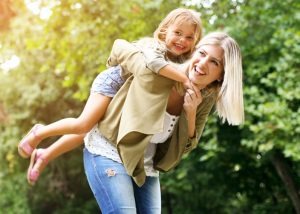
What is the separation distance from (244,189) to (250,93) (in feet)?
14.5

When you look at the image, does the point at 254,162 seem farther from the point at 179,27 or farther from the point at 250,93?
the point at 179,27

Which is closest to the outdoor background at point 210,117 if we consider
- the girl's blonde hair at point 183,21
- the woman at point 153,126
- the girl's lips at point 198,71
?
the girl's blonde hair at point 183,21

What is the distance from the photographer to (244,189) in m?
10.4

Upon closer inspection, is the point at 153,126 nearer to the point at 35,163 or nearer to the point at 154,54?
the point at 154,54

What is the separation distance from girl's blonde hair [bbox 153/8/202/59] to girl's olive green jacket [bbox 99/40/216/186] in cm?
18

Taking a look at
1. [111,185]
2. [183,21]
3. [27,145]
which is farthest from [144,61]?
[27,145]

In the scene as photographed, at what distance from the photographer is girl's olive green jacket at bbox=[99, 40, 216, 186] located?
190 cm

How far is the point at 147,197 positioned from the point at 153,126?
0.40 meters

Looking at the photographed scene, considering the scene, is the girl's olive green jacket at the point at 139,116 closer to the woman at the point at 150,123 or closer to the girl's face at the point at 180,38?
the woman at the point at 150,123

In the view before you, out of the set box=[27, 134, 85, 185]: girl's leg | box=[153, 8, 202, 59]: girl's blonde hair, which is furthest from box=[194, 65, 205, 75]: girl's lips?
box=[27, 134, 85, 185]: girl's leg

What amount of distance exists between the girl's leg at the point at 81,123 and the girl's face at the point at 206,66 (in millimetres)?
347

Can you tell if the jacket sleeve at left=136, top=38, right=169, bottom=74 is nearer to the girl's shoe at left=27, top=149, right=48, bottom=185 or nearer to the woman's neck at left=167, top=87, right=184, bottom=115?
the woman's neck at left=167, top=87, right=184, bottom=115

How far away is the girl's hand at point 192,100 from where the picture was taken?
192cm

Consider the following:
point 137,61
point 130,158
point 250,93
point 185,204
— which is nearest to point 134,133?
point 130,158
